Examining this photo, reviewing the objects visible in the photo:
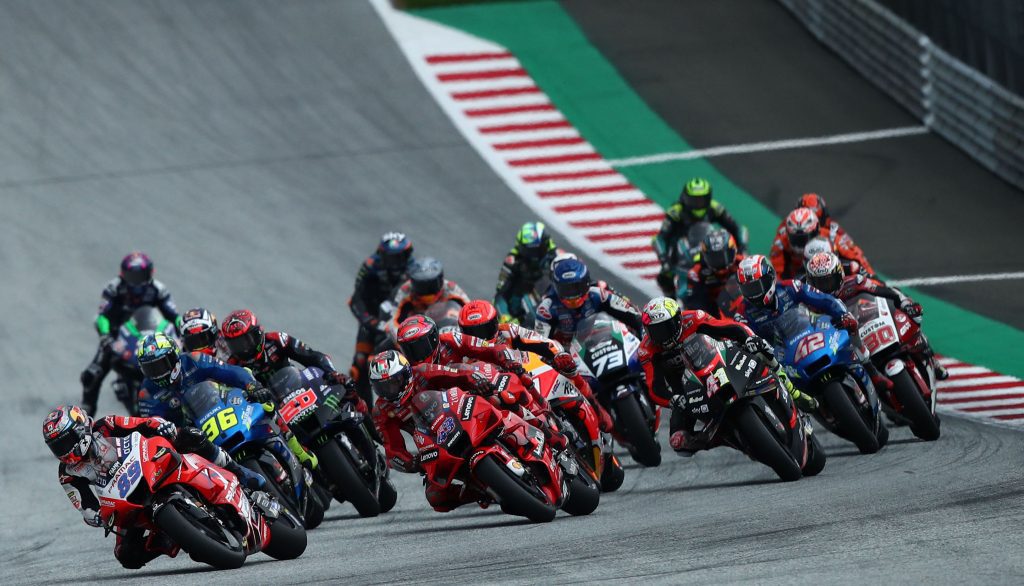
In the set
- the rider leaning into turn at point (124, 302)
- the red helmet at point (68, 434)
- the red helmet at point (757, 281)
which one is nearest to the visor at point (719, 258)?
the red helmet at point (757, 281)

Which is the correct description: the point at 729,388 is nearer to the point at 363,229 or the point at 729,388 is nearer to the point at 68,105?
the point at 363,229

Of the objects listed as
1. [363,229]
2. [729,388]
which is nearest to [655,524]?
[729,388]

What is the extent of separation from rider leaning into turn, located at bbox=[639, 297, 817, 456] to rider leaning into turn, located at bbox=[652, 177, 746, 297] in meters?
4.78

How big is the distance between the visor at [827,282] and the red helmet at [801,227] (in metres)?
2.02

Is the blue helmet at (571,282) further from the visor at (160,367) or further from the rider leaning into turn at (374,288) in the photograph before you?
the visor at (160,367)

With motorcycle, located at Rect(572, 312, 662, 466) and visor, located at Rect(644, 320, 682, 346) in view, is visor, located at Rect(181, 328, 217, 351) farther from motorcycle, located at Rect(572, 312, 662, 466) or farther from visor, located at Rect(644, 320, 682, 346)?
visor, located at Rect(644, 320, 682, 346)

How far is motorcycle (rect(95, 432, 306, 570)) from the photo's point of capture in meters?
11.1

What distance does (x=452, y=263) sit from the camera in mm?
21797

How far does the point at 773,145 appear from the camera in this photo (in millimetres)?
24484

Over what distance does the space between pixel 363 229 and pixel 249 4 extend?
705 cm

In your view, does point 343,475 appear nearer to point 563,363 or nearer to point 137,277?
point 563,363

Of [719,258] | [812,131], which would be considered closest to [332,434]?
[719,258]

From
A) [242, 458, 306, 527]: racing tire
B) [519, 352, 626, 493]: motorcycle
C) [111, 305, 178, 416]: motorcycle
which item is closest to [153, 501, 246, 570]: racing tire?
[242, 458, 306, 527]: racing tire

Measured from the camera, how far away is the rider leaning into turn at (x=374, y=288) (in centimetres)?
1764
